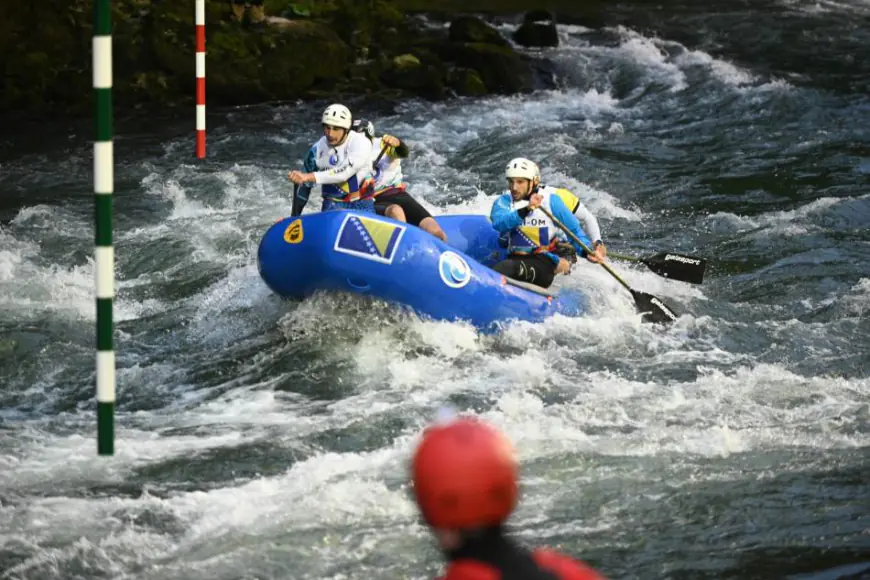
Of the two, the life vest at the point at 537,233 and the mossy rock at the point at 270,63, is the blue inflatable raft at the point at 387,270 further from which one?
the mossy rock at the point at 270,63

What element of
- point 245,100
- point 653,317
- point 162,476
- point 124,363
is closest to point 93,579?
point 162,476

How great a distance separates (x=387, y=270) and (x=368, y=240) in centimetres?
19

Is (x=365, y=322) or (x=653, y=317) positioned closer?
(x=365, y=322)

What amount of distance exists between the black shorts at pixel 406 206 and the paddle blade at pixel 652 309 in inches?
55.4

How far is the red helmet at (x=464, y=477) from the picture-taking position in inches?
73.9

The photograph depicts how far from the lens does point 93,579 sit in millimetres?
4344

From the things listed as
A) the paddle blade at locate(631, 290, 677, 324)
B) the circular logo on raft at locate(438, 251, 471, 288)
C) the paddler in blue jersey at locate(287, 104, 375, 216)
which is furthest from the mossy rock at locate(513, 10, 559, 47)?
the circular logo on raft at locate(438, 251, 471, 288)

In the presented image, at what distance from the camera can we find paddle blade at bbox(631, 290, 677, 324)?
7.44m

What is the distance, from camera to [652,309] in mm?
7449

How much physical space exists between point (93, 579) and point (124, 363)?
8.69 ft

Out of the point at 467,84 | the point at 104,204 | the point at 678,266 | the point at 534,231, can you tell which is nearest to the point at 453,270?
the point at 534,231

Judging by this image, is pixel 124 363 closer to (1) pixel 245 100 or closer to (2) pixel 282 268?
(2) pixel 282 268

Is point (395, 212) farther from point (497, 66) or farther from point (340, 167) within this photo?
point (497, 66)

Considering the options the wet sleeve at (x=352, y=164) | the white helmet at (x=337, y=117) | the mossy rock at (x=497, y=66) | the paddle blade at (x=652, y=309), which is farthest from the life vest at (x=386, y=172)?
the mossy rock at (x=497, y=66)
